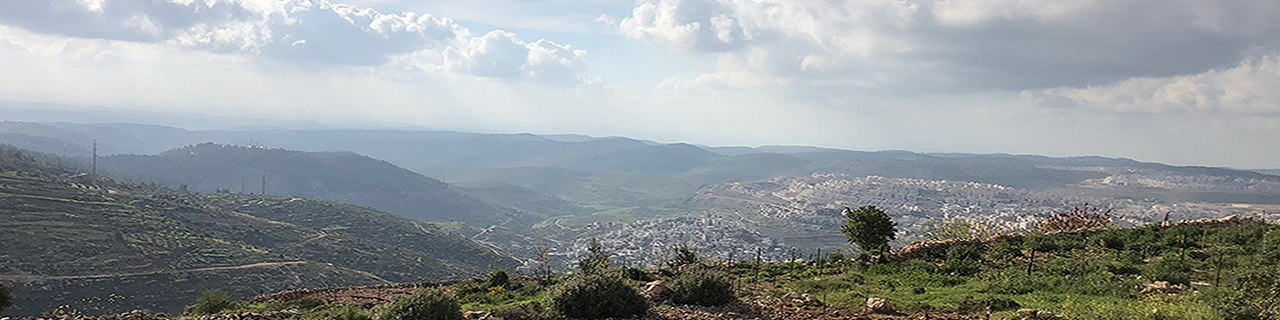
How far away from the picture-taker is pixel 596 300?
13.1 m

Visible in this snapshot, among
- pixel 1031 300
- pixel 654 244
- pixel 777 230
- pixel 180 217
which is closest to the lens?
pixel 1031 300

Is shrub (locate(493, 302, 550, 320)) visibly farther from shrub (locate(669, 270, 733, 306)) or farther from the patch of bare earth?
shrub (locate(669, 270, 733, 306))

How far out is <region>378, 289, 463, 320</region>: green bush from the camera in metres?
11.6

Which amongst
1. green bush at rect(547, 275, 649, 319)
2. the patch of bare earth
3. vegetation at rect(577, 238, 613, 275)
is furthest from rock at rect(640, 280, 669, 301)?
green bush at rect(547, 275, 649, 319)

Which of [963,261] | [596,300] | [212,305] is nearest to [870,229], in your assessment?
[963,261]

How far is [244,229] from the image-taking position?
9506cm

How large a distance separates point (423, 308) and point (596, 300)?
364 centimetres

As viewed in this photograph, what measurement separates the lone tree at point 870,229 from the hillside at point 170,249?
53546 mm

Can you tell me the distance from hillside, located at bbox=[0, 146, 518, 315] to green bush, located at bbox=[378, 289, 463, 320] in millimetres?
46566

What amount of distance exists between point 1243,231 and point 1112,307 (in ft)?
53.2

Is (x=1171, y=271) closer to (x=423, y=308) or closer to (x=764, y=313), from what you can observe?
(x=764, y=313)

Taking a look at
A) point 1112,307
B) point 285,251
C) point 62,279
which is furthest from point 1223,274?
point 285,251

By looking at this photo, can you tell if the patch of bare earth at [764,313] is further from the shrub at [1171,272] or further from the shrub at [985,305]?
the shrub at [1171,272]

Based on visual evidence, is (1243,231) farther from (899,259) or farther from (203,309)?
(203,309)
